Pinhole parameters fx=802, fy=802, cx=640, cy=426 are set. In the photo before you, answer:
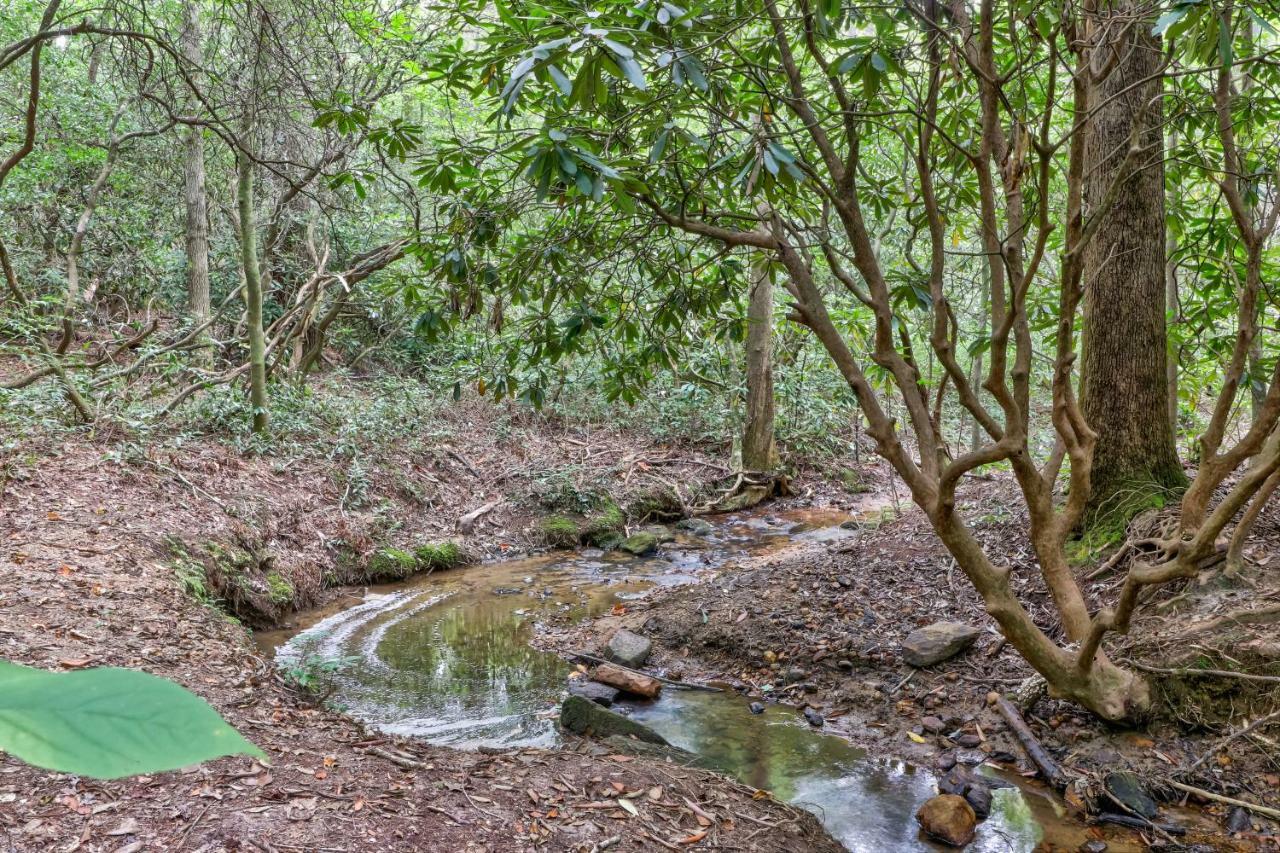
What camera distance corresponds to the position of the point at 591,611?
7.17 meters

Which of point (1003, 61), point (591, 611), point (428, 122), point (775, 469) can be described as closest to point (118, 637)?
point (591, 611)

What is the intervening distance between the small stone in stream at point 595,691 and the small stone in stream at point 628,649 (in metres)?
0.38

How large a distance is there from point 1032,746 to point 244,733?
3765 mm

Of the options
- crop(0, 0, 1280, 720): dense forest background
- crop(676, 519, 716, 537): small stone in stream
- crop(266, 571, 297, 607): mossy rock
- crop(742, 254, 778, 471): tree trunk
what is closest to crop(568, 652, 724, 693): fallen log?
crop(0, 0, 1280, 720): dense forest background

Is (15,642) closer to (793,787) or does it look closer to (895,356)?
(793,787)

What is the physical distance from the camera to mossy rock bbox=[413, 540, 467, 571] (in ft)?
27.4

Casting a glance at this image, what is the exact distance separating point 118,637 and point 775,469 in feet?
30.9

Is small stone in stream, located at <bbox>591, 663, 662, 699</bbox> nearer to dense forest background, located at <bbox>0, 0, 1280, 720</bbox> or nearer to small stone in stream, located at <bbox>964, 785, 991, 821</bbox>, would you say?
dense forest background, located at <bbox>0, 0, 1280, 720</bbox>

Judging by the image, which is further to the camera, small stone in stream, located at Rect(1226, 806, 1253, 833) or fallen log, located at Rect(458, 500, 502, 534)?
fallen log, located at Rect(458, 500, 502, 534)

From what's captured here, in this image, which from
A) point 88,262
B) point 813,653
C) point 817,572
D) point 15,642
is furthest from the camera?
point 88,262

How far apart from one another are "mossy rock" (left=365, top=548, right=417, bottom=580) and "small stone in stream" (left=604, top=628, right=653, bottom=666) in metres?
2.95

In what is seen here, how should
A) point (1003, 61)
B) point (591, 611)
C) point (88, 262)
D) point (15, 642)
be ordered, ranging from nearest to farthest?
point (15, 642) < point (1003, 61) < point (591, 611) < point (88, 262)

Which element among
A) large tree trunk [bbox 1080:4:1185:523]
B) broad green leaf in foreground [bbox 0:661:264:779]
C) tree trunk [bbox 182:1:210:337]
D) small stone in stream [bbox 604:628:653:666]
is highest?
tree trunk [bbox 182:1:210:337]

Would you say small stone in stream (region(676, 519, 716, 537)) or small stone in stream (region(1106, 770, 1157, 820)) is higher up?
small stone in stream (region(676, 519, 716, 537))
